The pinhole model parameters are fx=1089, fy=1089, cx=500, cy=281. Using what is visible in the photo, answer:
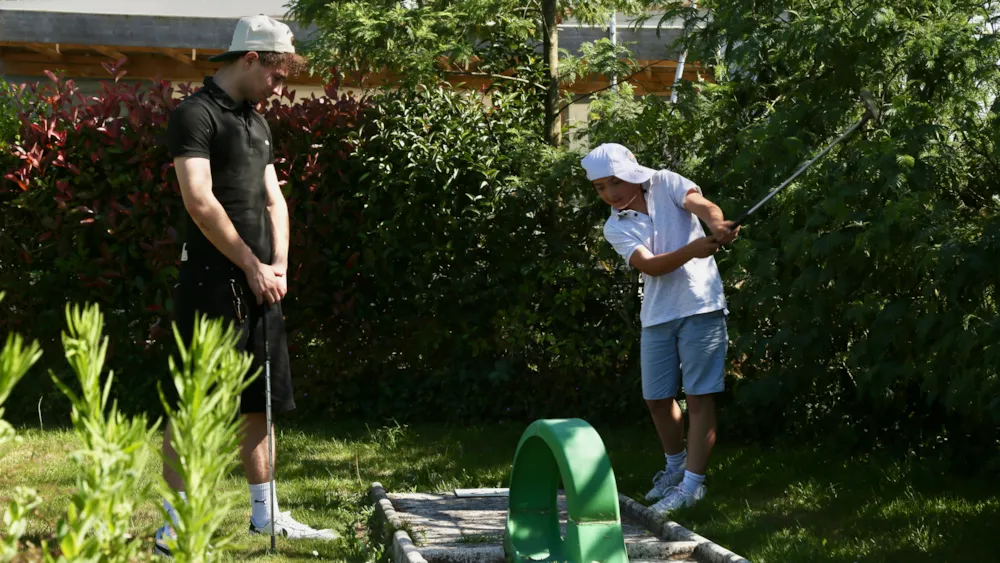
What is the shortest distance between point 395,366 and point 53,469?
7.92 ft

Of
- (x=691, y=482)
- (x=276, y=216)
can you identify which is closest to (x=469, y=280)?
(x=691, y=482)

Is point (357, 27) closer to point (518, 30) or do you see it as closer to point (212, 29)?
point (518, 30)

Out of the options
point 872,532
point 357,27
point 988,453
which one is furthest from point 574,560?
point 357,27

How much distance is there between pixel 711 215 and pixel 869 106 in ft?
2.86

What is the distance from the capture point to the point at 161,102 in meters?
7.22

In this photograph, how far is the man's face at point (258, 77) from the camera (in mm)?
4164

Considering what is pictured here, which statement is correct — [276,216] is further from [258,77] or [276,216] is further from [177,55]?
[177,55]

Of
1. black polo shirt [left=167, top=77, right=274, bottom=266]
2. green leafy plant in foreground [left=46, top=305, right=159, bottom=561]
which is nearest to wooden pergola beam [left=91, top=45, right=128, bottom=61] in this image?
black polo shirt [left=167, top=77, right=274, bottom=266]

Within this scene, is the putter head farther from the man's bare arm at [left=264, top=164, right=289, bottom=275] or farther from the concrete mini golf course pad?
the man's bare arm at [left=264, top=164, right=289, bottom=275]

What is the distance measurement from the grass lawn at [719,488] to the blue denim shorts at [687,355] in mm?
552

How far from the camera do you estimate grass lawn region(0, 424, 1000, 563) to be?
423 cm

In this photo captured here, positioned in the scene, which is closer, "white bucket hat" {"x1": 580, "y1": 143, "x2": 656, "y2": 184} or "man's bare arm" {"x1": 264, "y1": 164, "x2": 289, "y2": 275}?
"man's bare arm" {"x1": 264, "y1": 164, "x2": 289, "y2": 275}

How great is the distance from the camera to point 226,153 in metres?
4.21

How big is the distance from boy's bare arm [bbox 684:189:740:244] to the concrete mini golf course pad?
1214 millimetres
